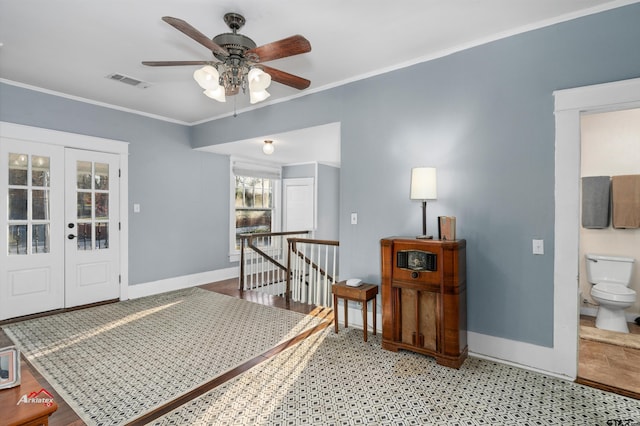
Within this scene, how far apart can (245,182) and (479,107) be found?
15.6 ft

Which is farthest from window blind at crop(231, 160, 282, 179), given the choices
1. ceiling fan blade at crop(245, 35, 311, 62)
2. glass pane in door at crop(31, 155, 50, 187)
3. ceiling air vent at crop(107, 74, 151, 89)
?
ceiling fan blade at crop(245, 35, 311, 62)

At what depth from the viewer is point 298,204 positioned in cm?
738

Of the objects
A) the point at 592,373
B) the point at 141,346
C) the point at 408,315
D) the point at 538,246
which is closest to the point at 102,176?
the point at 141,346

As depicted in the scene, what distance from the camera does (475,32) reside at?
9.09 ft

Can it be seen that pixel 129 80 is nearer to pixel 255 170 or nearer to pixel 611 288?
pixel 255 170

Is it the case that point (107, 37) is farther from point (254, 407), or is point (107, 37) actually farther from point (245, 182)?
point (245, 182)

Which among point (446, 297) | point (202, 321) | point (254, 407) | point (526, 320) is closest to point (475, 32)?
point (446, 297)

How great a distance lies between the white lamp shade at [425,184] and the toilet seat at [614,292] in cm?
227

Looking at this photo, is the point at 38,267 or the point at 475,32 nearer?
the point at 475,32

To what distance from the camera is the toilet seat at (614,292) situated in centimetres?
342

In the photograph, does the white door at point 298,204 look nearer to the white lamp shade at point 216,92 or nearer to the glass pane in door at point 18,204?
the glass pane in door at point 18,204

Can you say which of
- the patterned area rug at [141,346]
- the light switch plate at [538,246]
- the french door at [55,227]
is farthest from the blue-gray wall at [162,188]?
the light switch plate at [538,246]

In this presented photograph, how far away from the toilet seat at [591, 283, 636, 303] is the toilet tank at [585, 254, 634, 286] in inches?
4.7

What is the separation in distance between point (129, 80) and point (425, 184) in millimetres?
3384
